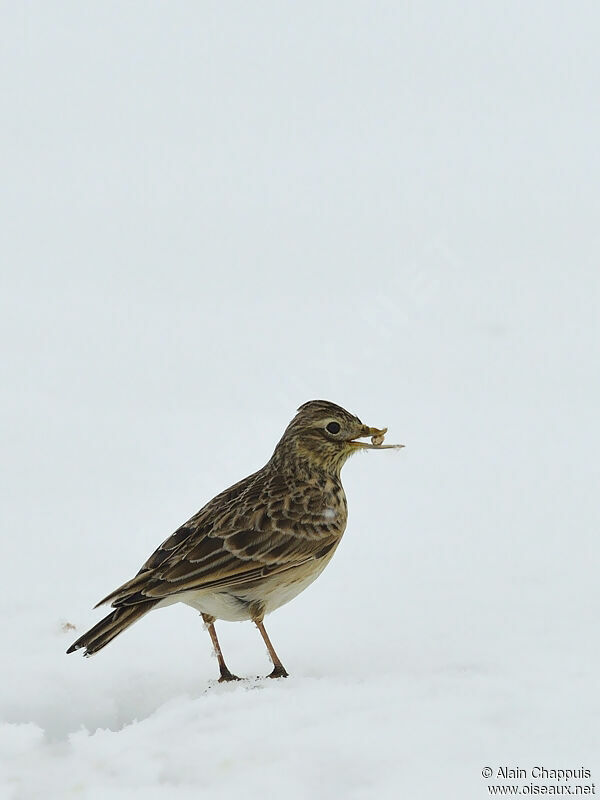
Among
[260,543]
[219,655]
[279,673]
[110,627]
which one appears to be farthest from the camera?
[219,655]

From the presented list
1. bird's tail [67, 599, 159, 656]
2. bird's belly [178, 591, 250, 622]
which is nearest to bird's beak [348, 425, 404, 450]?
bird's belly [178, 591, 250, 622]

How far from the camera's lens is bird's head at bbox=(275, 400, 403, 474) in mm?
8359

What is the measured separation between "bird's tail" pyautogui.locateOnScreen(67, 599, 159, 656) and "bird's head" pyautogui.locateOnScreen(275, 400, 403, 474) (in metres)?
1.76

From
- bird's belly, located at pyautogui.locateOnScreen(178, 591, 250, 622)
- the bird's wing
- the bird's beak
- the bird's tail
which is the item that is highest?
the bird's beak

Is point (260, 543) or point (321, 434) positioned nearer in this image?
point (260, 543)

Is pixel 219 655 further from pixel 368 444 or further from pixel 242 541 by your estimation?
pixel 368 444

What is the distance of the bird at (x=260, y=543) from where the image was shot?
280 inches

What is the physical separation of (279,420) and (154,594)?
554 centimetres

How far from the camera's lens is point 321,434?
27.5 ft

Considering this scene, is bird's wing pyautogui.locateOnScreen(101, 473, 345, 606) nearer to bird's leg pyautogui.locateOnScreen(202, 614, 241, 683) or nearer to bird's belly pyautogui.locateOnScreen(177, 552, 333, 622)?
bird's belly pyautogui.locateOnScreen(177, 552, 333, 622)

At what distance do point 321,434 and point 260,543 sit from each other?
1.14m

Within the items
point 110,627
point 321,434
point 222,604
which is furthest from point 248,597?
point 321,434

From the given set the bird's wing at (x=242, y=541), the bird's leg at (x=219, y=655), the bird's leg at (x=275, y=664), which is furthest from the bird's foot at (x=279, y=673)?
the bird's wing at (x=242, y=541)

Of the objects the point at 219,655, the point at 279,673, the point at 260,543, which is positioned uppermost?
the point at 260,543
